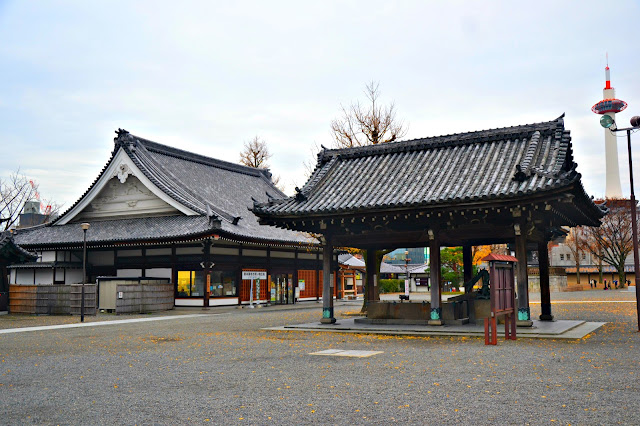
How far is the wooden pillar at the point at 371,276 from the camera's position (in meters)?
23.0

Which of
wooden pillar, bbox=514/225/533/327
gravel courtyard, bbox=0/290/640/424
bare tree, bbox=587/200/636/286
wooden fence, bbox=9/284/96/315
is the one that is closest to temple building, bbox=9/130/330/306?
wooden fence, bbox=9/284/96/315

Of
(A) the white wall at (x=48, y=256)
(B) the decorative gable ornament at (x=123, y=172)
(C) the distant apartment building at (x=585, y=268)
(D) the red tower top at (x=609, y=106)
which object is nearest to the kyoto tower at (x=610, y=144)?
(D) the red tower top at (x=609, y=106)

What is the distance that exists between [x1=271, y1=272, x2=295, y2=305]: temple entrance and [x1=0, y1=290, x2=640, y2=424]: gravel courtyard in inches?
812

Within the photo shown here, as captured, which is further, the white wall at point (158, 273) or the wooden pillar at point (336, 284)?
the wooden pillar at point (336, 284)

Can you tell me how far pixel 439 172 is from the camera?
1998cm

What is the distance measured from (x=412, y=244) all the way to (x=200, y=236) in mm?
13172

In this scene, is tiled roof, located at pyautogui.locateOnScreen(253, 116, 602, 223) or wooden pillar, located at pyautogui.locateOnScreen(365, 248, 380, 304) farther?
wooden pillar, located at pyautogui.locateOnScreen(365, 248, 380, 304)

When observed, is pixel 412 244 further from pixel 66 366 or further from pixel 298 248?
pixel 298 248

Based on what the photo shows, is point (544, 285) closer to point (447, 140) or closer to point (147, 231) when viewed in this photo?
point (447, 140)

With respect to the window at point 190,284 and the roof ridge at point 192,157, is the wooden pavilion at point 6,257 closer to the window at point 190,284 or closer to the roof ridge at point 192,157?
the window at point 190,284

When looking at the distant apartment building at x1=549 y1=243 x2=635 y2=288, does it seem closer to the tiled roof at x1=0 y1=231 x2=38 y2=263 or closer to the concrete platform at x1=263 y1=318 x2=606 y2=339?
the concrete platform at x1=263 y1=318 x2=606 y2=339

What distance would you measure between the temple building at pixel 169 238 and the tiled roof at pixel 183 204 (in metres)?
0.08

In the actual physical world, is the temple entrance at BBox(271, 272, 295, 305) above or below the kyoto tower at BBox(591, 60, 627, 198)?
below

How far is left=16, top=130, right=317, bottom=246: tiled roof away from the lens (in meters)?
32.2
